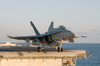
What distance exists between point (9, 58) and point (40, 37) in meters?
5.49

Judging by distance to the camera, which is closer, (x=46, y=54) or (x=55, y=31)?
(x=55, y=31)

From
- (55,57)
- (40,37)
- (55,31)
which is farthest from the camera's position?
(40,37)

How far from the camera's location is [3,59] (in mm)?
18703

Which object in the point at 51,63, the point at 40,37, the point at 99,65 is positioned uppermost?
the point at 40,37

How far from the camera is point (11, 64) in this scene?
1898 cm

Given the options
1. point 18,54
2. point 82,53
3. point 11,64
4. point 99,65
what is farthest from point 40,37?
point 99,65

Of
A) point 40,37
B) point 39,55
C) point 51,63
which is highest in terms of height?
point 40,37

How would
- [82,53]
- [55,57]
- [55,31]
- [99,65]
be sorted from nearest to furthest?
1. [55,31]
2. [55,57]
3. [82,53]
4. [99,65]

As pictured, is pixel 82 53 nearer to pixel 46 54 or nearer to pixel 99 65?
pixel 46 54

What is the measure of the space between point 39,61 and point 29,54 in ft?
5.78

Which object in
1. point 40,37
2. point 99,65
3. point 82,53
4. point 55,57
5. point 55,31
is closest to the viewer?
point 55,31

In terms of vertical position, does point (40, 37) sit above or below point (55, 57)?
above

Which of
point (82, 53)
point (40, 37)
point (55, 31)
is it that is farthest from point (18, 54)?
point (82, 53)

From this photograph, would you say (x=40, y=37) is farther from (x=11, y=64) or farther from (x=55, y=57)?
(x=11, y=64)
